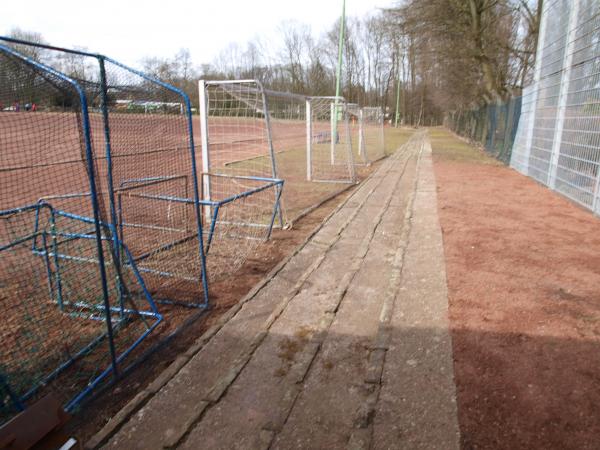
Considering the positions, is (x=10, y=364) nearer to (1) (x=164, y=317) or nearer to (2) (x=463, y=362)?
(1) (x=164, y=317)

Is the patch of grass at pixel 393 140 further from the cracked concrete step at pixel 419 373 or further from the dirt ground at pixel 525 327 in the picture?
the cracked concrete step at pixel 419 373

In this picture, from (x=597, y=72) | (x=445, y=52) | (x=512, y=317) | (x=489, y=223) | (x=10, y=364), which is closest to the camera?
(x=10, y=364)

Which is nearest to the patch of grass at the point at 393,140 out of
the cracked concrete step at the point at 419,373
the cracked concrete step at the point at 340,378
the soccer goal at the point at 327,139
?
the soccer goal at the point at 327,139

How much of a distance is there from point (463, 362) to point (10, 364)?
310cm

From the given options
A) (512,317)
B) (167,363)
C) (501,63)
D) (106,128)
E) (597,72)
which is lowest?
(167,363)

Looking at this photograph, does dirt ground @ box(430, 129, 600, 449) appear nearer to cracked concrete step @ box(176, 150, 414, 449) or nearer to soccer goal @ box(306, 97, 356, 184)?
cracked concrete step @ box(176, 150, 414, 449)

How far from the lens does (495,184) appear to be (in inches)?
407

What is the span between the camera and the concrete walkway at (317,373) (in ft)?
7.41

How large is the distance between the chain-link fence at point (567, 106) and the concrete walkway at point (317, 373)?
4.80 metres

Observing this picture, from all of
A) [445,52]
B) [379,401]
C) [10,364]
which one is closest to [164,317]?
[10,364]

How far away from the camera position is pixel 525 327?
10.5 feet

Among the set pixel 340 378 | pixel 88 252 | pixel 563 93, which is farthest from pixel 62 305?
pixel 563 93

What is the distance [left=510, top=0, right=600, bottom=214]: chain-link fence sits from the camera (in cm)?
748

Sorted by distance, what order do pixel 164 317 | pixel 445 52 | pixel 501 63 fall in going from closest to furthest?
1. pixel 164 317
2. pixel 445 52
3. pixel 501 63
